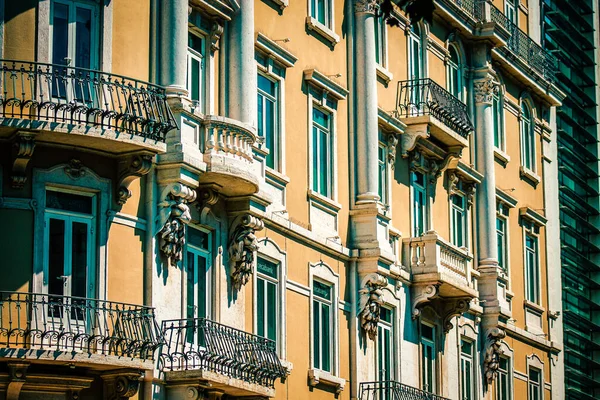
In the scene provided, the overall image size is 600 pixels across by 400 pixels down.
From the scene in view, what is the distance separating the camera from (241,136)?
111ft

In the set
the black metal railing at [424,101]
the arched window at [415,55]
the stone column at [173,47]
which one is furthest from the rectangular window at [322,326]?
the arched window at [415,55]

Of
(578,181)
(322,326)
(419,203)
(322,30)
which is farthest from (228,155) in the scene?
(578,181)

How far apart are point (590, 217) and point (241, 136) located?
27039 mm

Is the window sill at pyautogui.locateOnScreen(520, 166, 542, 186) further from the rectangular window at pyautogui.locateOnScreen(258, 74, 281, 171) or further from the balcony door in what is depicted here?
the balcony door

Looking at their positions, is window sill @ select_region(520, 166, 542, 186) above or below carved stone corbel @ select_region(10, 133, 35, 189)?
above

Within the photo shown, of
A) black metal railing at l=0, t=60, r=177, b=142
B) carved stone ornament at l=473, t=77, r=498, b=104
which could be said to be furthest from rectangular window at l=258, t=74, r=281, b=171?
carved stone ornament at l=473, t=77, r=498, b=104

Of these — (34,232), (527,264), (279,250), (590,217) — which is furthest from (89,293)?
(590,217)

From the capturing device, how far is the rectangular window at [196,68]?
34.3 meters

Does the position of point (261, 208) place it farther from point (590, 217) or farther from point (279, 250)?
point (590, 217)

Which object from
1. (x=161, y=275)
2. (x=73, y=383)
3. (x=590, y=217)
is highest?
(x=590, y=217)

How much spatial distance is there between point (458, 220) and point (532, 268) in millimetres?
5958

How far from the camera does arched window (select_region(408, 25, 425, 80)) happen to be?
147 feet

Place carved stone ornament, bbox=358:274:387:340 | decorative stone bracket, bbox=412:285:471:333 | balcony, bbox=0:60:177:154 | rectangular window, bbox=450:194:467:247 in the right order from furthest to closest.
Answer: rectangular window, bbox=450:194:467:247 < decorative stone bracket, bbox=412:285:471:333 < carved stone ornament, bbox=358:274:387:340 < balcony, bbox=0:60:177:154

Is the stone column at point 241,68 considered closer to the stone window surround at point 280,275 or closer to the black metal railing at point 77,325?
the stone window surround at point 280,275
